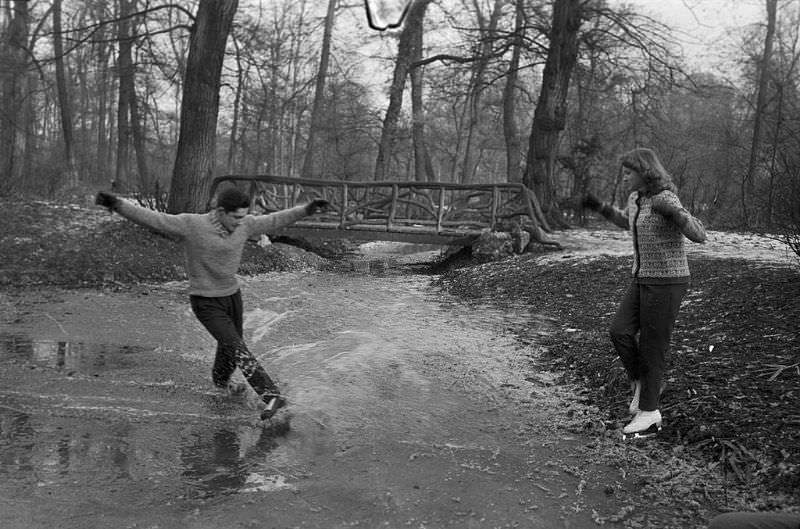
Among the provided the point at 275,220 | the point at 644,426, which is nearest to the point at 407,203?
the point at 275,220

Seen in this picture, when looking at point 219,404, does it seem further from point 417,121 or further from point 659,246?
point 417,121

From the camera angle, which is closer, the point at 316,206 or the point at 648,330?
the point at 648,330

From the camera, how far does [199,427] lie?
4824mm

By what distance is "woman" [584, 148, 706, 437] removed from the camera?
4.61 metres

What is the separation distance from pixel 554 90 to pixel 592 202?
42.1 ft

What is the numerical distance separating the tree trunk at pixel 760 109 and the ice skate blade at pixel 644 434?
17.1 meters

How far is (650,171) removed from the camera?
4.61 meters

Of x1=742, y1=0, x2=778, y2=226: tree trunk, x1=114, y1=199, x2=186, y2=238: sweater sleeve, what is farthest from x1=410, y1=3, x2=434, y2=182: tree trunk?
x1=114, y1=199, x2=186, y2=238: sweater sleeve

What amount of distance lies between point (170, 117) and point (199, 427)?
38.0 m

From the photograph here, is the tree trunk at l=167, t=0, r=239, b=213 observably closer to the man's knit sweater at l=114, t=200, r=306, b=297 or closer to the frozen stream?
the frozen stream

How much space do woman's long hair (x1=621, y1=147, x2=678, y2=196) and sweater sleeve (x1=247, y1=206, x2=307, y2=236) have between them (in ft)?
8.50

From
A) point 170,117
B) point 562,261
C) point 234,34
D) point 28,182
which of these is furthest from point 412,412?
point 170,117

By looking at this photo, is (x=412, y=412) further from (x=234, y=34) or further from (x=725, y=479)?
(x=234, y=34)

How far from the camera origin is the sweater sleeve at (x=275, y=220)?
558 centimetres
